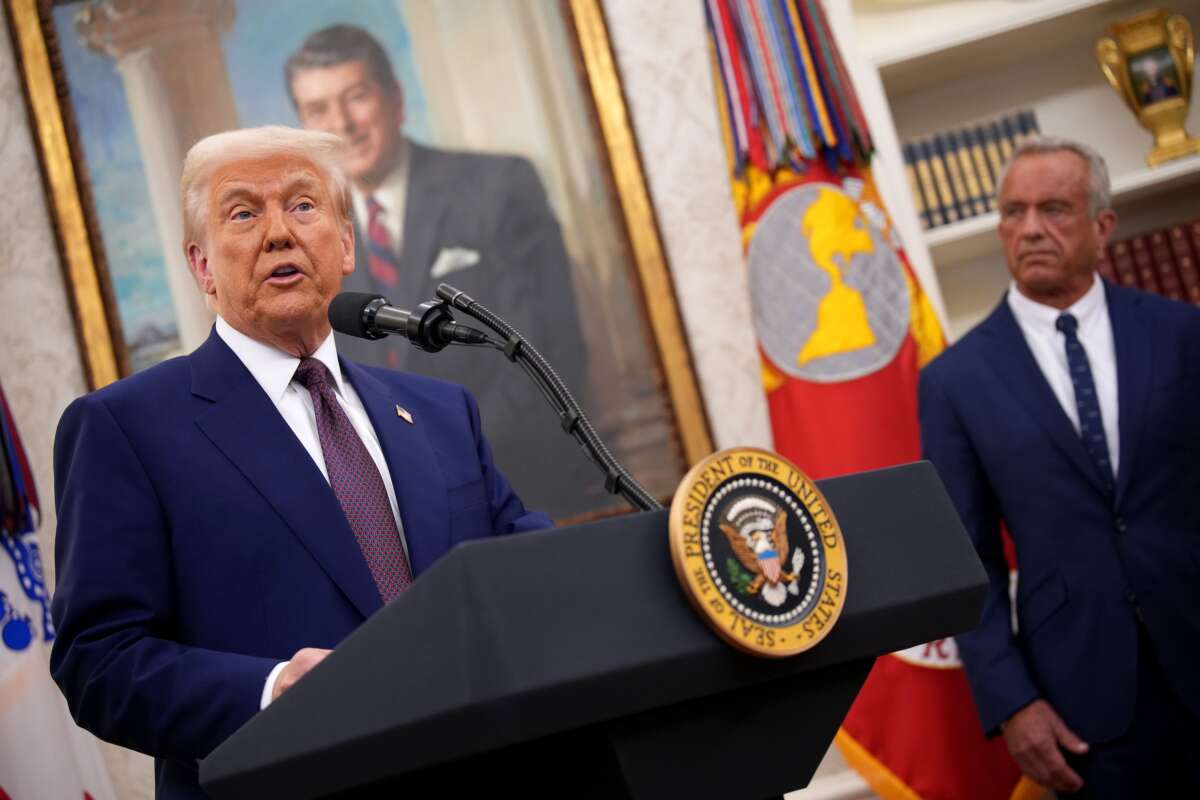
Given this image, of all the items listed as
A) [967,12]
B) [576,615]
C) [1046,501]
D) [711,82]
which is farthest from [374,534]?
[967,12]

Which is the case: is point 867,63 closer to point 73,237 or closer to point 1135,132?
point 1135,132

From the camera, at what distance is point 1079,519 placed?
253 centimetres

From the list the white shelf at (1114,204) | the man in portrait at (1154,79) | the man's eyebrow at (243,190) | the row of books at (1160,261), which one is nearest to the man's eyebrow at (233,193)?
the man's eyebrow at (243,190)

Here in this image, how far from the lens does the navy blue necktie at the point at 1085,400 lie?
2578mm

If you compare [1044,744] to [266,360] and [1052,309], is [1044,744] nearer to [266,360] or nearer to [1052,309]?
[1052,309]

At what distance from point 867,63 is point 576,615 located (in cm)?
302


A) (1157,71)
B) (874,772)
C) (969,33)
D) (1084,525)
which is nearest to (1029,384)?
(1084,525)

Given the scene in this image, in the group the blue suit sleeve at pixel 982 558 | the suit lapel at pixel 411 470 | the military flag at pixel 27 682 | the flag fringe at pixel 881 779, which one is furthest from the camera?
the flag fringe at pixel 881 779

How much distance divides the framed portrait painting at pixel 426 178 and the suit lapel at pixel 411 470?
1.66 meters

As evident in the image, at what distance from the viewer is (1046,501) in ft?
8.40

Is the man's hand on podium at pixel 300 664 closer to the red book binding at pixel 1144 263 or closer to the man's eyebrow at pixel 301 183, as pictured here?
the man's eyebrow at pixel 301 183

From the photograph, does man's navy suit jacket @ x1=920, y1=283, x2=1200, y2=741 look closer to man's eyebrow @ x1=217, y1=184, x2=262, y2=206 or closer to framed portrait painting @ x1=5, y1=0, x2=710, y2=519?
framed portrait painting @ x1=5, y1=0, x2=710, y2=519

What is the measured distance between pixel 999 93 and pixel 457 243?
1812 mm

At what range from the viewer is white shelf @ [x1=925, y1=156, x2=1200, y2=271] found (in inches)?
139
